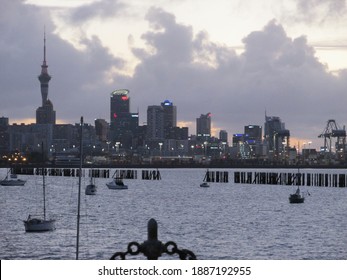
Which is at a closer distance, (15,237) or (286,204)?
(15,237)

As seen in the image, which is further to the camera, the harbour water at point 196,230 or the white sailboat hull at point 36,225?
the white sailboat hull at point 36,225

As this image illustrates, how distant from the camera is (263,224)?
251 ft

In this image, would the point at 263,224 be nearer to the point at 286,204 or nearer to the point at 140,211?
the point at 140,211

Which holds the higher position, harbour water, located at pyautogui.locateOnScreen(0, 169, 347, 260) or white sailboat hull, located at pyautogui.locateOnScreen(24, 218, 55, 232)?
white sailboat hull, located at pyautogui.locateOnScreen(24, 218, 55, 232)

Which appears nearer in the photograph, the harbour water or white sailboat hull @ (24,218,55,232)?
the harbour water

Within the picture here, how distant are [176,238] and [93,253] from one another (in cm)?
1289

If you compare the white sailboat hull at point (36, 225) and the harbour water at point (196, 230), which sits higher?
the white sailboat hull at point (36, 225)

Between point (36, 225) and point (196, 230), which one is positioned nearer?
point (36, 225)
